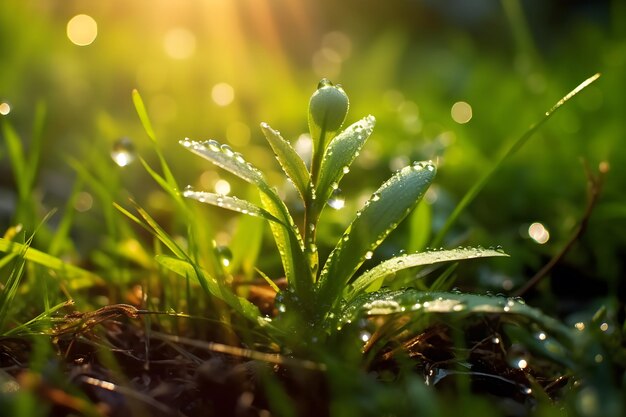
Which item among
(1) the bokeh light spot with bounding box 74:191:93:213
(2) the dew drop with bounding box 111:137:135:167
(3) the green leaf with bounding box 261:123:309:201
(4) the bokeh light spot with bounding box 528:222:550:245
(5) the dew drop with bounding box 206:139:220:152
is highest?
(4) the bokeh light spot with bounding box 528:222:550:245

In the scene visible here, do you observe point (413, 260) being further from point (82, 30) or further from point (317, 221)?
point (82, 30)

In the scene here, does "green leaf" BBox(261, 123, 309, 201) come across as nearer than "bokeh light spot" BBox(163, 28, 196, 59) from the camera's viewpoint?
Yes

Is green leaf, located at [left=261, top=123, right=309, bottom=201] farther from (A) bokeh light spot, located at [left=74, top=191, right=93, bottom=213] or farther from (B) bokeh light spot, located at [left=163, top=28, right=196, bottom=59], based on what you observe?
(B) bokeh light spot, located at [left=163, top=28, right=196, bottom=59]

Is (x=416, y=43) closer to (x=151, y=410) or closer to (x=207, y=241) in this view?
(x=207, y=241)

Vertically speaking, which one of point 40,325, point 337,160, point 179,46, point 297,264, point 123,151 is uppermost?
point 179,46

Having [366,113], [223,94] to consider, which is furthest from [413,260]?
[223,94]

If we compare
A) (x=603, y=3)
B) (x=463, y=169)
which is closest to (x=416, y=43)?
(x=603, y=3)

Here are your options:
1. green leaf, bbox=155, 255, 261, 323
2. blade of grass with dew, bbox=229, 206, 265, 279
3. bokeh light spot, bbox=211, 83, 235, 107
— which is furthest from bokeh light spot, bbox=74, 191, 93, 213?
green leaf, bbox=155, 255, 261, 323
